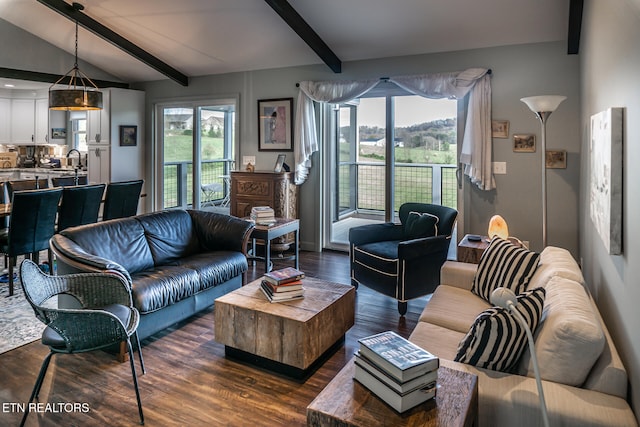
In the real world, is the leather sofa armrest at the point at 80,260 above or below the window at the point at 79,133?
below

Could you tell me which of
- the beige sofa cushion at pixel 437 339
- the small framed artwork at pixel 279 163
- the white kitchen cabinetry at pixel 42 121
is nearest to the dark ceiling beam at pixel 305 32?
the small framed artwork at pixel 279 163

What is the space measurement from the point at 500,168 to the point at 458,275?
7.19ft

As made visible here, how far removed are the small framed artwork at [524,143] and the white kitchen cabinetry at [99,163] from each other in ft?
19.9

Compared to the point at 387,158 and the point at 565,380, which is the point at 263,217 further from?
the point at 565,380

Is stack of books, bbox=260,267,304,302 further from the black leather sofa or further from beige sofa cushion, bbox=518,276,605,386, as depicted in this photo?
beige sofa cushion, bbox=518,276,605,386

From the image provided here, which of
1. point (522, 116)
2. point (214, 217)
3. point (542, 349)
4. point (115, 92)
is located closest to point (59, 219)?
point (214, 217)

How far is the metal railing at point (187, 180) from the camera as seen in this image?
750cm

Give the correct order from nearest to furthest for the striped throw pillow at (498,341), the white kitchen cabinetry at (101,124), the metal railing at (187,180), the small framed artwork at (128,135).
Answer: the striped throw pillow at (498,341) → the white kitchen cabinetry at (101,124) → the small framed artwork at (128,135) → the metal railing at (187,180)

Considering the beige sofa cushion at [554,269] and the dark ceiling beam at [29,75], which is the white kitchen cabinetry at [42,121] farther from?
the beige sofa cushion at [554,269]

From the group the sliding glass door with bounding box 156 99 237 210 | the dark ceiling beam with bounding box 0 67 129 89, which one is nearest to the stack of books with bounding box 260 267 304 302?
the sliding glass door with bounding box 156 99 237 210

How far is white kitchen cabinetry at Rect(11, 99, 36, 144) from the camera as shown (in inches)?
344

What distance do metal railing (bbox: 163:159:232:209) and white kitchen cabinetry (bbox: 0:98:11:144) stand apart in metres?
3.69

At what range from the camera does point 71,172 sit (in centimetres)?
818

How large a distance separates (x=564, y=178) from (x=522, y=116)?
2.59ft
